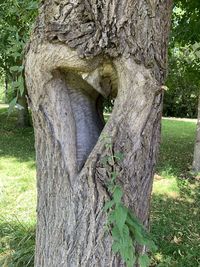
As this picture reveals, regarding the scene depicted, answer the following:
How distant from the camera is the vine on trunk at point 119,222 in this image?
175cm

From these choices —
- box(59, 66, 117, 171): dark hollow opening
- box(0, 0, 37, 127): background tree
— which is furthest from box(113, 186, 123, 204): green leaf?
box(0, 0, 37, 127): background tree

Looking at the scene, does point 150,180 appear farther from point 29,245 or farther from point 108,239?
point 29,245

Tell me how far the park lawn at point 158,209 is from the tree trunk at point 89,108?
1.20 meters

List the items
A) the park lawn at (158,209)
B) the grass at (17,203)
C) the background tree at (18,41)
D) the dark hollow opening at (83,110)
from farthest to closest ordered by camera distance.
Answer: the park lawn at (158,209), the grass at (17,203), the background tree at (18,41), the dark hollow opening at (83,110)

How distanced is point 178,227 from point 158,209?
62 cm

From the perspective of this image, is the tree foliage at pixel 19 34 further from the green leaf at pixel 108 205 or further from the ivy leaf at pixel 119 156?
the green leaf at pixel 108 205

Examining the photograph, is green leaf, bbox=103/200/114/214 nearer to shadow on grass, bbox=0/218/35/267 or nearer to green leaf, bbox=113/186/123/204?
green leaf, bbox=113/186/123/204

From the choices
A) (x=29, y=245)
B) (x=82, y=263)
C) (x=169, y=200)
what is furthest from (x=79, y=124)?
(x=169, y=200)

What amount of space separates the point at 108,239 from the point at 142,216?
0.27 metres

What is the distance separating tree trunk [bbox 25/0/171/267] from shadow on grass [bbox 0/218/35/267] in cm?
110

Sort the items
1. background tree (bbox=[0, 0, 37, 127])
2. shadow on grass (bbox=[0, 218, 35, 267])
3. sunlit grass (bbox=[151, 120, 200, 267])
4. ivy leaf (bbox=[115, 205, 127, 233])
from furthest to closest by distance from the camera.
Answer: sunlit grass (bbox=[151, 120, 200, 267]), shadow on grass (bbox=[0, 218, 35, 267]), background tree (bbox=[0, 0, 37, 127]), ivy leaf (bbox=[115, 205, 127, 233])

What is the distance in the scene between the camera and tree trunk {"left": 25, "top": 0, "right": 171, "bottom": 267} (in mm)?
1860

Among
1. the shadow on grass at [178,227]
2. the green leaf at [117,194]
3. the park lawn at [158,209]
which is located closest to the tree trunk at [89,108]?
the green leaf at [117,194]

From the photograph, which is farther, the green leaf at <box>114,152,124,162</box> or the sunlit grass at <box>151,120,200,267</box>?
the sunlit grass at <box>151,120,200,267</box>
